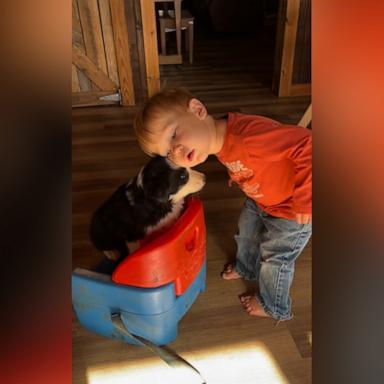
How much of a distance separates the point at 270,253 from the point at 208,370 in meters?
0.37

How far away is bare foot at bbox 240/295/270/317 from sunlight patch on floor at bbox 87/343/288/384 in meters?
0.12

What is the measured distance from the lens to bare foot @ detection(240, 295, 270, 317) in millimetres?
1303

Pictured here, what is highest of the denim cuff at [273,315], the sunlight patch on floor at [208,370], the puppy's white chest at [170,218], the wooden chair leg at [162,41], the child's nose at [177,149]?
the child's nose at [177,149]

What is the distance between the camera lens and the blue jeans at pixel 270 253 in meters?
1.14

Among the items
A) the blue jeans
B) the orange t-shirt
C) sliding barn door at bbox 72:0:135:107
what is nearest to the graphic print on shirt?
the orange t-shirt

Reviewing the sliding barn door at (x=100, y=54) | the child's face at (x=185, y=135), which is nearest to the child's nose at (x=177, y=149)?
the child's face at (x=185, y=135)

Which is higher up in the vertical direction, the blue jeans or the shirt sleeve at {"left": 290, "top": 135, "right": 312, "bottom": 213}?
the shirt sleeve at {"left": 290, "top": 135, "right": 312, "bottom": 213}

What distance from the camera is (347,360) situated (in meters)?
0.26

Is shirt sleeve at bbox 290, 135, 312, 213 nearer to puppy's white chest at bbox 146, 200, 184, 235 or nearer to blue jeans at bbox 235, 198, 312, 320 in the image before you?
blue jeans at bbox 235, 198, 312, 320

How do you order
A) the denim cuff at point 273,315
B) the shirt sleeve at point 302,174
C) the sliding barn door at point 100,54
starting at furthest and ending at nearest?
the sliding barn door at point 100,54 → the denim cuff at point 273,315 → the shirt sleeve at point 302,174

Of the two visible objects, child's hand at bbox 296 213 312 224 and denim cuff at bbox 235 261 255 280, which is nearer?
child's hand at bbox 296 213 312 224

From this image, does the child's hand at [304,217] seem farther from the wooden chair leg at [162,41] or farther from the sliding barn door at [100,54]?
the wooden chair leg at [162,41]

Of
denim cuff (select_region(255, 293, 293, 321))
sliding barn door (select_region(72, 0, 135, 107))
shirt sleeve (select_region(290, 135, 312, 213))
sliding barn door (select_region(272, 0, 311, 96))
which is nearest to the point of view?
shirt sleeve (select_region(290, 135, 312, 213))

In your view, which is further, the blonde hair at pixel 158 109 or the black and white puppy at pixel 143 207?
the black and white puppy at pixel 143 207
